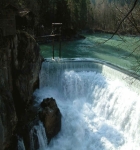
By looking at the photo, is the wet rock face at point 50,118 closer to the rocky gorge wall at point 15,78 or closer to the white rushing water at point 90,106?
the white rushing water at point 90,106

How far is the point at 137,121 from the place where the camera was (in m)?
6.97

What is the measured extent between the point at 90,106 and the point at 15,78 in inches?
127

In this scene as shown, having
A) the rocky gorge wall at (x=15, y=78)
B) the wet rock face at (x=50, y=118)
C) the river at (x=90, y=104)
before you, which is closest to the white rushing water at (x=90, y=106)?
the river at (x=90, y=104)

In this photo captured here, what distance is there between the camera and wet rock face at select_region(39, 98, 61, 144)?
6.61 meters

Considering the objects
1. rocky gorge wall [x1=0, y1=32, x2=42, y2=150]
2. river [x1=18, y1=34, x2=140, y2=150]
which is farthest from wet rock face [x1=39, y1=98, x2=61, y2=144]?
rocky gorge wall [x1=0, y1=32, x2=42, y2=150]

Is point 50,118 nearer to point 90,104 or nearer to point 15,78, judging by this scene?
point 15,78

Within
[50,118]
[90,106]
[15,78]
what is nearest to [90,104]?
[90,106]

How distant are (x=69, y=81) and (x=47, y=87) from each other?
0.94 meters

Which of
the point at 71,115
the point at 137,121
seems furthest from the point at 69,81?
the point at 137,121

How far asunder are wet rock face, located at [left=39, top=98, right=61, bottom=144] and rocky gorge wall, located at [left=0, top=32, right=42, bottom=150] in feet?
2.05

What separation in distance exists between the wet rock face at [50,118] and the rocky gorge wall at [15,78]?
0.63 meters

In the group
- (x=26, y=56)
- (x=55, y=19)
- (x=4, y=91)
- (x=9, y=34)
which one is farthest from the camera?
(x=55, y=19)

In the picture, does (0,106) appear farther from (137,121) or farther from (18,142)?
(137,121)

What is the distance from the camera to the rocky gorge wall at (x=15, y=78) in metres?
5.27
